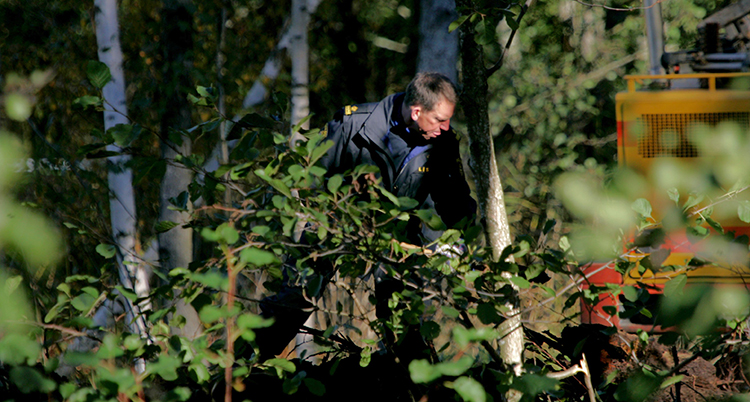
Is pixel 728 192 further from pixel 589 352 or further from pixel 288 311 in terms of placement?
pixel 288 311

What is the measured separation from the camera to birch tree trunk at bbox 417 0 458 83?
4.25 metres

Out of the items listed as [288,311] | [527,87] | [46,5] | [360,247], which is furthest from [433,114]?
[527,87]

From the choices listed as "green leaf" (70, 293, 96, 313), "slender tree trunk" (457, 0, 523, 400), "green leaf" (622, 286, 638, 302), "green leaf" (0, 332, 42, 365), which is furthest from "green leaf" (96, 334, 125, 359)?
"slender tree trunk" (457, 0, 523, 400)

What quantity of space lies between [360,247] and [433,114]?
1.29 metres

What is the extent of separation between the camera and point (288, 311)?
2.48 meters

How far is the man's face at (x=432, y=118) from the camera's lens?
2871mm

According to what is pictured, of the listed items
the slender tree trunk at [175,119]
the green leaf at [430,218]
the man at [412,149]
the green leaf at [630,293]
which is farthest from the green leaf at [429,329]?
the slender tree trunk at [175,119]

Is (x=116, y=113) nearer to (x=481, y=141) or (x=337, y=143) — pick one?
(x=337, y=143)

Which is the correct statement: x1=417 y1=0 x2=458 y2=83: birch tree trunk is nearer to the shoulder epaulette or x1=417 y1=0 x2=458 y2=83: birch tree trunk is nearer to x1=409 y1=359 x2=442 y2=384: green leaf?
the shoulder epaulette

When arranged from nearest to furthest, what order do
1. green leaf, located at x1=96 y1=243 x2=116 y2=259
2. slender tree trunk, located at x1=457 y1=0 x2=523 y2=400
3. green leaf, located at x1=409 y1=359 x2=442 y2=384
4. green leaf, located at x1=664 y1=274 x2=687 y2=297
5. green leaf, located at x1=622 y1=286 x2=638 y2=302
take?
green leaf, located at x1=409 y1=359 x2=442 y2=384 → green leaf, located at x1=664 y1=274 x2=687 y2=297 → green leaf, located at x1=622 y1=286 x2=638 y2=302 → green leaf, located at x1=96 y1=243 x2=116 y2=259 → slender tree trunk, located at x1=457 y1=0 x2=523 y2=400

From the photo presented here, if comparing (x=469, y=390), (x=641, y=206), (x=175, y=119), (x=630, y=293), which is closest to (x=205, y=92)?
(x=469, y=390)

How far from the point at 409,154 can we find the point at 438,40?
1.56 m

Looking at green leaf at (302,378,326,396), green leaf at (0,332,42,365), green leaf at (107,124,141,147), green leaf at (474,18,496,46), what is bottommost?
green leaf at (302,378,326,396)

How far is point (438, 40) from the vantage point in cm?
430
